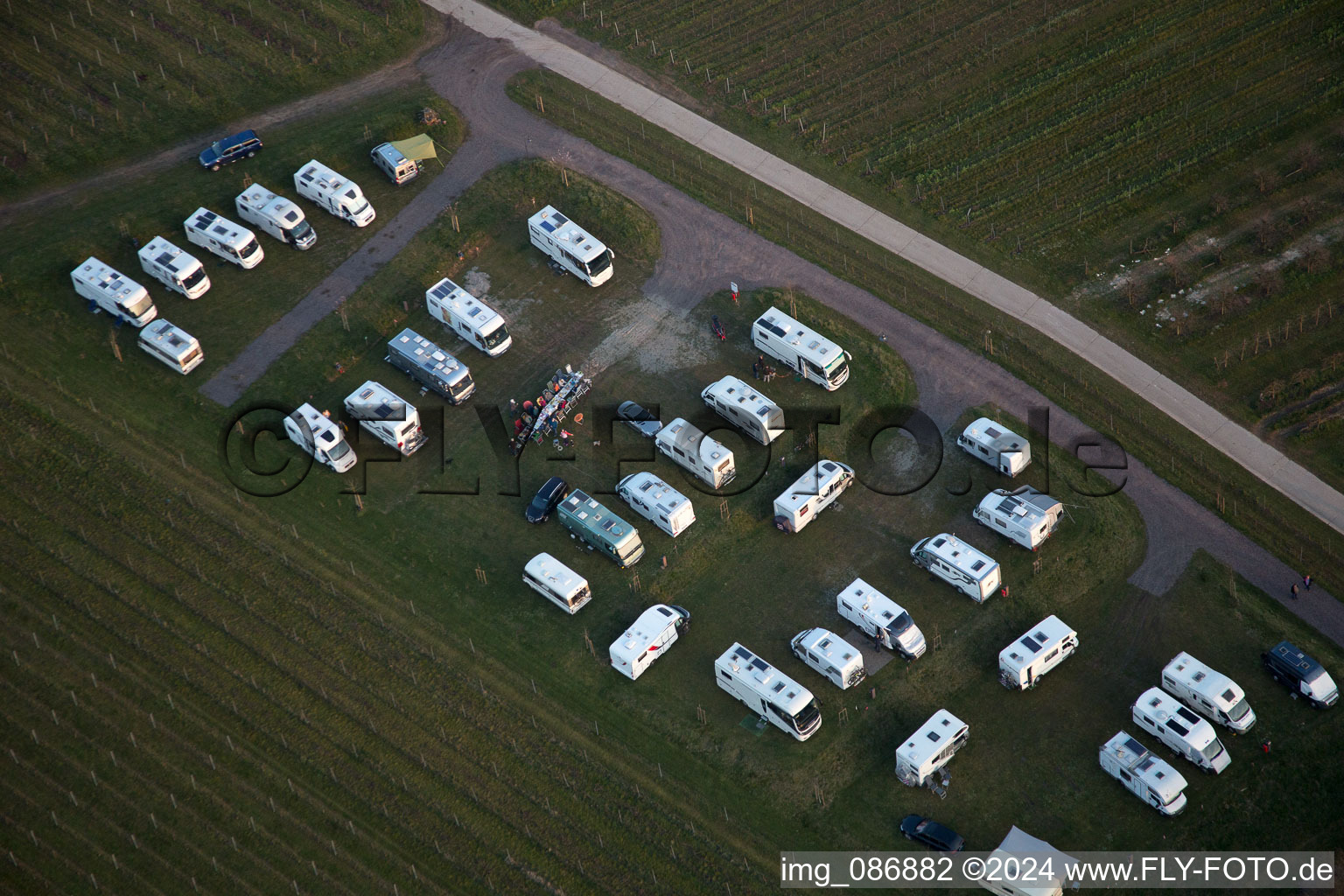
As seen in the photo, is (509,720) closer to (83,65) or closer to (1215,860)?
(1215,860)

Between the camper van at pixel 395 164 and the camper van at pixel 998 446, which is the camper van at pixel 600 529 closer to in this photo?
the camper van at pixel 998 446

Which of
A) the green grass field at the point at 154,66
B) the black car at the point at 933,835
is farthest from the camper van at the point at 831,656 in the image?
the green grass field at the point at 154,66

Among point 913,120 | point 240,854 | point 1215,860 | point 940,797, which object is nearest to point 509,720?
point 240,854

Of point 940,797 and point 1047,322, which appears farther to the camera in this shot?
point 1047,322

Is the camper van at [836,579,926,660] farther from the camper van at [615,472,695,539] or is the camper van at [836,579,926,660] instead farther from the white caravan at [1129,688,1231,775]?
the white caravan at [1129,688,1231,775]

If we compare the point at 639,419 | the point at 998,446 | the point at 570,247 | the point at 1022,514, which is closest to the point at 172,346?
the point at 570,247

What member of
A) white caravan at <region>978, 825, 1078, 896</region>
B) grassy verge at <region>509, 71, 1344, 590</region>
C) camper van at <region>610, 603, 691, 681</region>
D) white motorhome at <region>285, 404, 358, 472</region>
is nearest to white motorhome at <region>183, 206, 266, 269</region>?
white motorhome at <region>285, 404, 358, 472</region>
